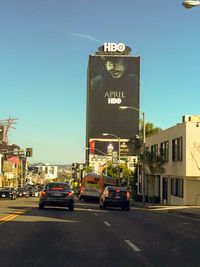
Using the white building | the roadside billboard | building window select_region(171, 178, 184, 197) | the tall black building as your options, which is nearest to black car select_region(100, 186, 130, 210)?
the white building

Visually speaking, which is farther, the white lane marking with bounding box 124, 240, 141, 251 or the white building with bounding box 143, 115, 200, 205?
the white building with bounding box 143, 115, 200, 205

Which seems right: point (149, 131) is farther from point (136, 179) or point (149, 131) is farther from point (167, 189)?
point (167, 189)

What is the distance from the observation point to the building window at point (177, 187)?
4206 centimetres

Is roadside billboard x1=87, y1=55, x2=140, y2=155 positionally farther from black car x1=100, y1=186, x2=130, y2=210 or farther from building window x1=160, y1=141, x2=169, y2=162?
black car x1=100, y1=186, x2=130, y2=210

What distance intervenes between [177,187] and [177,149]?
154 inches

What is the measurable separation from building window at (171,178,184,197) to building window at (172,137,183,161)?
2.22 meters

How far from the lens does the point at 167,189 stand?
4750 centimetres

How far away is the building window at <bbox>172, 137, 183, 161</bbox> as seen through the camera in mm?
41297

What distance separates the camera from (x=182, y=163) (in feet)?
133

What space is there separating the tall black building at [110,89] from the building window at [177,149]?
149m

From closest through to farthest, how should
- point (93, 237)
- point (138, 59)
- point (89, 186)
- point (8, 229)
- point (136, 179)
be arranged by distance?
1. point (93, 237)
2. point (8, 229)
3. point (89, 186)
4. point (136, 179)
5. point (138, 59)

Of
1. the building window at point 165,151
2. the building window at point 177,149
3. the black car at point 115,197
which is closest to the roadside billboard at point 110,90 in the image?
the building window at point 165,151

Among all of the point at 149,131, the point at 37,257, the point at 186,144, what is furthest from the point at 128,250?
the point at 149,131

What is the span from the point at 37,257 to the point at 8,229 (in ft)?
17.1
